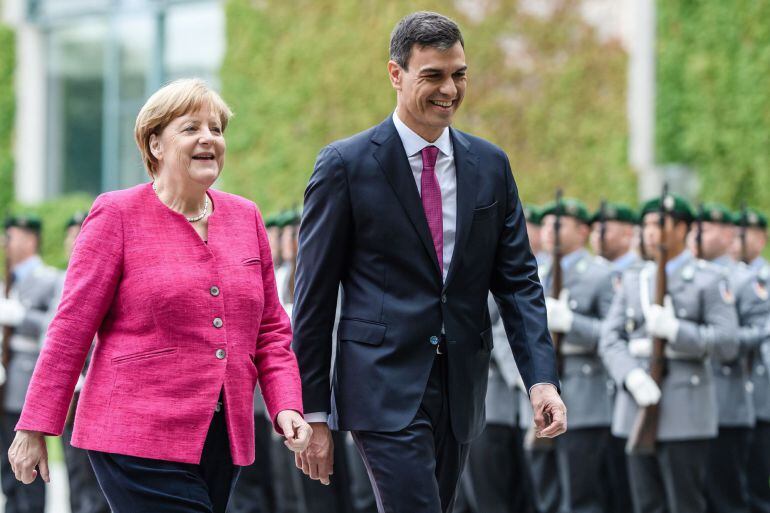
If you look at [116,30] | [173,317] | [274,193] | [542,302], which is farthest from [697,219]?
[116,30]

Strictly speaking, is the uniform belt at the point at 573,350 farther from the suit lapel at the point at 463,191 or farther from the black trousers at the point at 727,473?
the suit lapel at the point at 463,191

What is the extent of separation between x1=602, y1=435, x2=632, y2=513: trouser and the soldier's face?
1.25m

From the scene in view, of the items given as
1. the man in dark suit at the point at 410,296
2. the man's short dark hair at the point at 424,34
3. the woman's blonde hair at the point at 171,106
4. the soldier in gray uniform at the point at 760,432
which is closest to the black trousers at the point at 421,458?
the man in dark suit at the point at 410,296

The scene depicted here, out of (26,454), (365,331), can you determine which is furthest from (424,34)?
(26,454)

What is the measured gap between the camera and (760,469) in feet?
29.2

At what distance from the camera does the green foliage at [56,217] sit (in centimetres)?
2014

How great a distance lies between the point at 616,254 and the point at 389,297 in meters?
5.21

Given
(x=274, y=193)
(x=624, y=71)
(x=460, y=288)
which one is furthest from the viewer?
(x=274, y=193)

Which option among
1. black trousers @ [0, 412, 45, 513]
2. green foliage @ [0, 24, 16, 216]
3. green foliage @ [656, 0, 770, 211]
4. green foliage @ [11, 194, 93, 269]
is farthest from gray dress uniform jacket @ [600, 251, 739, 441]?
green foliage @ [0, 24, 16, 216]

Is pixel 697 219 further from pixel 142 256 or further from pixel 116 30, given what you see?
pixel 116 30

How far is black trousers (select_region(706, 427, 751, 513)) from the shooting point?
786cm

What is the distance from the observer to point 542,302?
4.23 metres

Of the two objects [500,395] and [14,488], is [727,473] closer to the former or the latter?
[500,395]

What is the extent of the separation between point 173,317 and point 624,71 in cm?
1017
